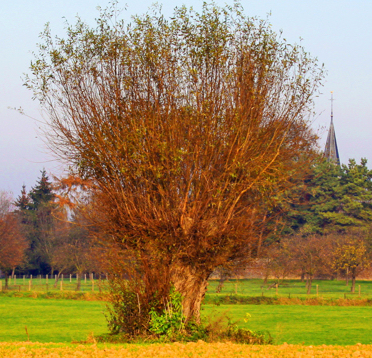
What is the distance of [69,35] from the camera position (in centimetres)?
1370

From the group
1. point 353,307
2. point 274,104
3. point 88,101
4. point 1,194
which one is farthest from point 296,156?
point 1,194

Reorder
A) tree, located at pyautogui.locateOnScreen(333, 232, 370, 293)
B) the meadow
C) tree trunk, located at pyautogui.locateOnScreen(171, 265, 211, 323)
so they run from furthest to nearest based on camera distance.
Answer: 1. tree, located at pyautogui.locateOnScreen(333, 232, 370, 293)
2. tree trunk, located at pyautogui.locateOnScreen(171, 265, 211, 323)
3. the meadow

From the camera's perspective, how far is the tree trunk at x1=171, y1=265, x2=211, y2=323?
12742 mm

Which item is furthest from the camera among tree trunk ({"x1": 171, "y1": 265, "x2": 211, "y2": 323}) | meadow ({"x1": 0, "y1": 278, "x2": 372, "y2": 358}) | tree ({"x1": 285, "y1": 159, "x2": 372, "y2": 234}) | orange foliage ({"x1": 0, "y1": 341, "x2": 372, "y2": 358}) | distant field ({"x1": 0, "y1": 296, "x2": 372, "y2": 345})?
tree ({"x1": 285, "y1": 159, "x2": 372, "y2": 234})

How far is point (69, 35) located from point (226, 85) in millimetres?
4362

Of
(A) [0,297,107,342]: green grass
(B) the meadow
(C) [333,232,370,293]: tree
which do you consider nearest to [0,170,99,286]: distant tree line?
(B) the meadow

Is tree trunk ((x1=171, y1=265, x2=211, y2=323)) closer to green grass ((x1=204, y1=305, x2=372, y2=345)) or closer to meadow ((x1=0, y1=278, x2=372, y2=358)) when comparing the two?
meadow ((x1=0, y1=278, x2=372, y2=358))

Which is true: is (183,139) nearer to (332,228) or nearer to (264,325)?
(264,325)

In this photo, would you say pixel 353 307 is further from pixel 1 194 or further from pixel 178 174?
pixel 1 194

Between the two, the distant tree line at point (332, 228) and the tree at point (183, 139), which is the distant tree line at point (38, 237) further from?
the tree at point (183, 139)

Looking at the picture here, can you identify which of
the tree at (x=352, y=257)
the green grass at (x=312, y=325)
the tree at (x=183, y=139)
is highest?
the tree at (x=183, y=139)

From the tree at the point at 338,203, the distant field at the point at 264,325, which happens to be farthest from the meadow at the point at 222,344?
the tree at the point at 338,203

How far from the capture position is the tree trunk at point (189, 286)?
12742 millimetres

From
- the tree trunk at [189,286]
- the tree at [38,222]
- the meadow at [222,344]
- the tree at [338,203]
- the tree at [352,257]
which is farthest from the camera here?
the tree at [38,222]
